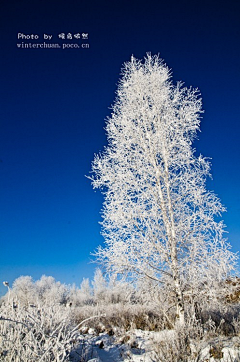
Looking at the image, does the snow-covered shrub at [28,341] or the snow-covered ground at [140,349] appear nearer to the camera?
the snow-covered shrub at [28,341]

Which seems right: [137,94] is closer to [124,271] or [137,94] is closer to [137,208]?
[137,208]

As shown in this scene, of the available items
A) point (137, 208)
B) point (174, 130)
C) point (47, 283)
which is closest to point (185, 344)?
point (137, 208)

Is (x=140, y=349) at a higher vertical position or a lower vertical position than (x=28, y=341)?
lower

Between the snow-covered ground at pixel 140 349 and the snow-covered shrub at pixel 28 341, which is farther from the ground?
the snow-covered shrub at pixel 28 341

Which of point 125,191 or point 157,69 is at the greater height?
point 157,69

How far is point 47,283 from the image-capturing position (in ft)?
135

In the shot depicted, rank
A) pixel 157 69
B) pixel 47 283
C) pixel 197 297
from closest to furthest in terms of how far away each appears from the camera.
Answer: pixel 197 297 < pixel 157 69 < pixel 47 283

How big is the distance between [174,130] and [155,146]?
735 mm

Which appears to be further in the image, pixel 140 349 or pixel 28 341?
pixel 140 349

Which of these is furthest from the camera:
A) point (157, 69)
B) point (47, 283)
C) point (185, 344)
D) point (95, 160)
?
point (47, 283)

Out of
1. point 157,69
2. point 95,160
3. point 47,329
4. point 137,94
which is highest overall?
point 157,69

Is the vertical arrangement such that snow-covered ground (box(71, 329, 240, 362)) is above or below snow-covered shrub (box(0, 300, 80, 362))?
below

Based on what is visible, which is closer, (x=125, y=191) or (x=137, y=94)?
(x=125, y=191)

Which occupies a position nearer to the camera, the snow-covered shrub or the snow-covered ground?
the snow-covered shrub
